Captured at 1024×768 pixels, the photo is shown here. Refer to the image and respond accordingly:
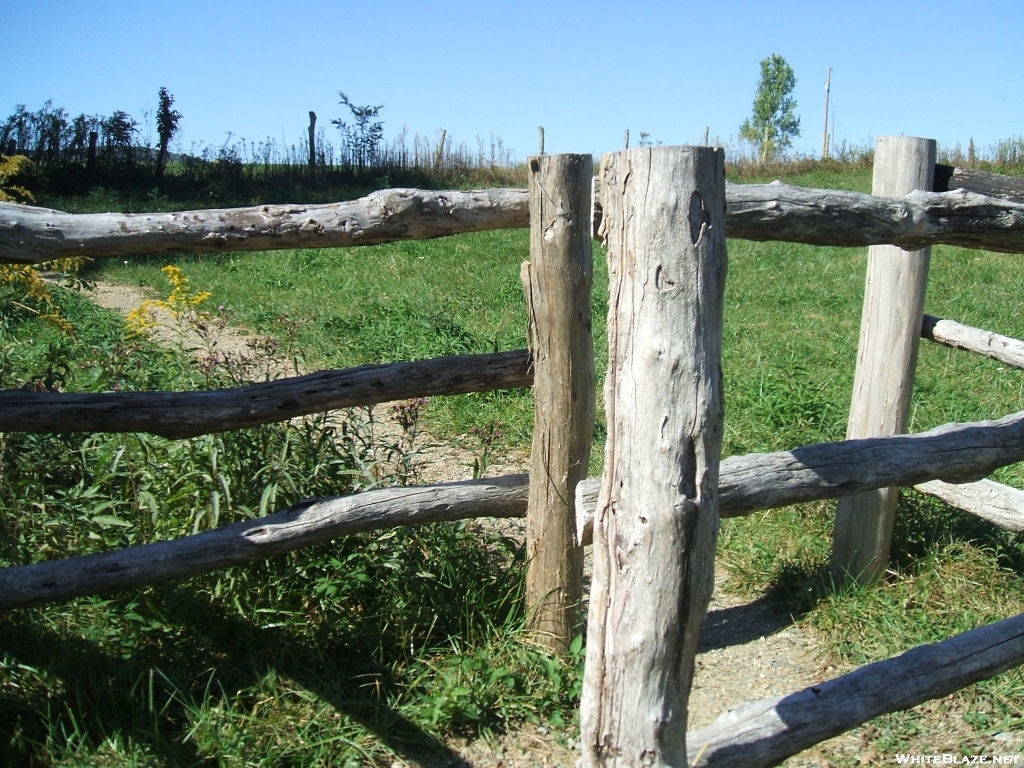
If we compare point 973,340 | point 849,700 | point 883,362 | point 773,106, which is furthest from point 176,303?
point 773,106

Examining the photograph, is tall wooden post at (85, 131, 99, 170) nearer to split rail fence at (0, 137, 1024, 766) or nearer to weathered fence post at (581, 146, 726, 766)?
split rail fence at (0, 137, 1024, 766)

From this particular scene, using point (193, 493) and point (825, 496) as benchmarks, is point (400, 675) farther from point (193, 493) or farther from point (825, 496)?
point (825, 496)

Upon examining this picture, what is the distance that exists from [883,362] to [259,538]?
2328mm

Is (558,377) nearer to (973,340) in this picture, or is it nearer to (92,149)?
(973,340)

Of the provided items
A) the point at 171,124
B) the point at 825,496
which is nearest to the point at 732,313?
the point at 825,496

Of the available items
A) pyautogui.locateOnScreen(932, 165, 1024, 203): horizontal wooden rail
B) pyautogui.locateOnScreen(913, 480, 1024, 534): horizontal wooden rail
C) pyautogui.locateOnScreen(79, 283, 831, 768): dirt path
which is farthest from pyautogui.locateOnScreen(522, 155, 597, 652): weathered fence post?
pyautogui.locateOnScreen(913, 480, 1024, 534): horizontal wooden rail

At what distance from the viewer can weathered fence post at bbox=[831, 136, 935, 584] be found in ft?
9.78

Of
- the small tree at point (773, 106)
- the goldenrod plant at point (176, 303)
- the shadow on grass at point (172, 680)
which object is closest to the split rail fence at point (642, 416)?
the shadow on grass at point (172, 680)

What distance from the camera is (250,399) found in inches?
99.4

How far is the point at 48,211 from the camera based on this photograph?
7.20 feet

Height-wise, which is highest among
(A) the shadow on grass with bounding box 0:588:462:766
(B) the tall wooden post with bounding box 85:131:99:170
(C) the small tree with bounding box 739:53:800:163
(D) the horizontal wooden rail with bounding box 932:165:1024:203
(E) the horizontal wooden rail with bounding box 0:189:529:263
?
(C) the small tree with bounding box 739:53:800:163

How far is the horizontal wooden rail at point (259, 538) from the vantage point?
89.7 inches

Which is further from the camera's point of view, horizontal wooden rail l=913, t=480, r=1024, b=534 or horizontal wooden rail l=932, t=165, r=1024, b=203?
horizontal wooden rail l=913, t=480, r=1024, b=534

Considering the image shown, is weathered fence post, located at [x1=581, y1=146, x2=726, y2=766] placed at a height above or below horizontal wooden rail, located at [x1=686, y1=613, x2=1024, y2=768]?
above
